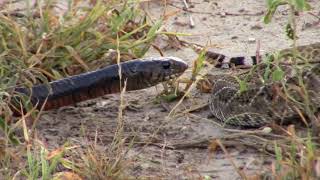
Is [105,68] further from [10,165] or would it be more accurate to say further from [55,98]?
[10,165]

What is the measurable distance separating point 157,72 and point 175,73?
0.11m

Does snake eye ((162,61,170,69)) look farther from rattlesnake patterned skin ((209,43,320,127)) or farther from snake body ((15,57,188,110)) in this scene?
rattlesnake patterned skin ((209,43,320,127))

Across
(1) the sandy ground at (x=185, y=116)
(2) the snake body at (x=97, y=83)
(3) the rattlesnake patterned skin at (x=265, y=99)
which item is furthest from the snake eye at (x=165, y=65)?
(3) the rattlesnake patterned skin at (x=265, y=99)

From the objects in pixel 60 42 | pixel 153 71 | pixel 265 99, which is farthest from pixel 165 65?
pixel 265 99

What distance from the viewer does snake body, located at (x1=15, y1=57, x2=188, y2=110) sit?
504cm

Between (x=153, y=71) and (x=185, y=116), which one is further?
(x=153, y=71)

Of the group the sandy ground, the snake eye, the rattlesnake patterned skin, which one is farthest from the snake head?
the rattlesnake patterned skin

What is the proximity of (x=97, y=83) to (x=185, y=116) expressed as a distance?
1.70 ft

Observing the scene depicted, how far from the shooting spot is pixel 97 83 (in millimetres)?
5109

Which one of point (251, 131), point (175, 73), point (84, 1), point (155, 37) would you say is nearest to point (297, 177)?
point (251, 131)

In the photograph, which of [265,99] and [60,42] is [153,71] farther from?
[265,99]

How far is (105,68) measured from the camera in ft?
16.9

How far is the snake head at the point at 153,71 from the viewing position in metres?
5.24

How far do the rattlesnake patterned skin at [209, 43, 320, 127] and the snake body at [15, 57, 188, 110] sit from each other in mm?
417
